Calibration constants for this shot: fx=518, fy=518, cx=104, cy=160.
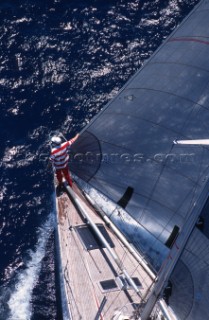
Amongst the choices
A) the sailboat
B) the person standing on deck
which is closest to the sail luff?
the sailboat

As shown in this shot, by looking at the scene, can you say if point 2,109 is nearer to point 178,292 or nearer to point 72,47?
point 72,47

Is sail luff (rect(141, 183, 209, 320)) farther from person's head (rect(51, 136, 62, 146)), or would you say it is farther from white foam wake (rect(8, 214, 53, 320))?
white foam wake (rect(8, 214, 53, 320))

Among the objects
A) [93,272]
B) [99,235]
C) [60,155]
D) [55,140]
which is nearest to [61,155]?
[60,155]

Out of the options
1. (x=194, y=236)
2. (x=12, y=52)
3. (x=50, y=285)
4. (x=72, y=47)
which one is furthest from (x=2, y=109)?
(x=194, y=236)

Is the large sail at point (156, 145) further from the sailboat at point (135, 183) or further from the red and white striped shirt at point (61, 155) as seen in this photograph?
the red and white striped shirt at point (61, 155)

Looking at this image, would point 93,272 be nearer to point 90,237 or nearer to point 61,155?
point 90,237

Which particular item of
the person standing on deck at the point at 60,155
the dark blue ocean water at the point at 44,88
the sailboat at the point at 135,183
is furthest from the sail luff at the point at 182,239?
the dark blue ocean water at the point at 44,88
